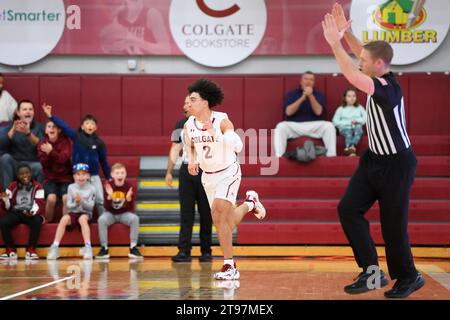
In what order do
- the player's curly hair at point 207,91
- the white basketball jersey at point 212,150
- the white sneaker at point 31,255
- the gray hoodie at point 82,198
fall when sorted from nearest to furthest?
the white basketball jersey at point 212,150 → the player's curly hair at point 207,91 → the white sneaker at point 31,255 → the gray hoodie at point 82,198

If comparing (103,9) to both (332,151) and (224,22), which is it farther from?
(332,151)

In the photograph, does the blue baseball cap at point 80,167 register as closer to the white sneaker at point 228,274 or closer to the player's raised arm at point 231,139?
the player's raised arm at point 231,139

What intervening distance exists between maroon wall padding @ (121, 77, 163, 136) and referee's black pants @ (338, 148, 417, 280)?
7.48 m

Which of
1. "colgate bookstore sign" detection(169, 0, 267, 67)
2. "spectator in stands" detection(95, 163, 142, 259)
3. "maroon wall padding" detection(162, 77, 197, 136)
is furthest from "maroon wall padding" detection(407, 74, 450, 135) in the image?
"spectator in stands" detection(95, 163, 142, 259)

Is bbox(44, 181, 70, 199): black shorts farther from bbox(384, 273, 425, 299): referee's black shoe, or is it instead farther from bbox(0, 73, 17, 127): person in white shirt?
bbox(384, 273, 425, 299): referee's black shoe

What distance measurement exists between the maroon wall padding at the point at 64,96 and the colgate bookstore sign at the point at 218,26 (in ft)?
6.18

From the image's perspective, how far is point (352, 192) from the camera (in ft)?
20.4

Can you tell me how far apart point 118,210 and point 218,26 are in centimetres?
373

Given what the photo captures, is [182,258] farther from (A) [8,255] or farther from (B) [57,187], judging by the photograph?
(B) [57,187]

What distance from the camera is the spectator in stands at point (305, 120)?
481 inches

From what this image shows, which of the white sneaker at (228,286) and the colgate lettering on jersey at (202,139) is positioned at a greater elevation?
the colgate lettering on jersey at (202,139)

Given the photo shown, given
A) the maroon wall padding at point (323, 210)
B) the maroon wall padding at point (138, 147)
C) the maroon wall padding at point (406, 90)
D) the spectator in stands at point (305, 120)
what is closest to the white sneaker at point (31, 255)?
the maroon wall padding at point (138, 147)

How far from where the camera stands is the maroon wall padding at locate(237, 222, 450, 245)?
35.9 ft
